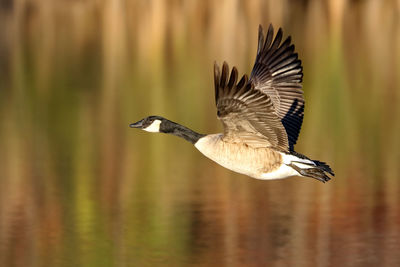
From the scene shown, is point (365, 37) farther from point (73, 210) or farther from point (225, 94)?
point (225, 94)

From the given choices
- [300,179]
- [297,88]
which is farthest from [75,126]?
[297,88]

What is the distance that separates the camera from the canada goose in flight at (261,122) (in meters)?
5.47

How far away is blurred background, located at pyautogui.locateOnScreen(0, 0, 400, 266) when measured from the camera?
9359 millimetres

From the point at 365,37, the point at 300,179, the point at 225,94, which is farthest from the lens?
the point at 365,37

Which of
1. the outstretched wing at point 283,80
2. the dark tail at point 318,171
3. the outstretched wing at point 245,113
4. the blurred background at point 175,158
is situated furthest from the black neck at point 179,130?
the blurred background at point 175,158

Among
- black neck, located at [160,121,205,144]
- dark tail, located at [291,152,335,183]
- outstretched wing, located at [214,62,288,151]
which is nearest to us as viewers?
outstretched wing, located at [214,62,288,151]

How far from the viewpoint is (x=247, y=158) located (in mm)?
5977

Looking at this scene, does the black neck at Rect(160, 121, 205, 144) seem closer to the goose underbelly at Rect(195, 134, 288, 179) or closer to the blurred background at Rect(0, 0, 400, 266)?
the goose underbelly at Rect(195, 134, 288, 179)

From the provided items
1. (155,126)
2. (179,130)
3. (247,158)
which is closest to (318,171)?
(247,158)

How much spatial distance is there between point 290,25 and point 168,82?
8.10 metres

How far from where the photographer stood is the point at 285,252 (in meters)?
9.20

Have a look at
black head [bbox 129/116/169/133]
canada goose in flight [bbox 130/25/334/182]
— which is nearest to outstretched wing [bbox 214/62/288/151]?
canada goose in flight [bbox 130/25/334/182]

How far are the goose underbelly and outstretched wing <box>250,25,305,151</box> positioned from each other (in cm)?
44

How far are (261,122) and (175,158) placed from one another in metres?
7.06
